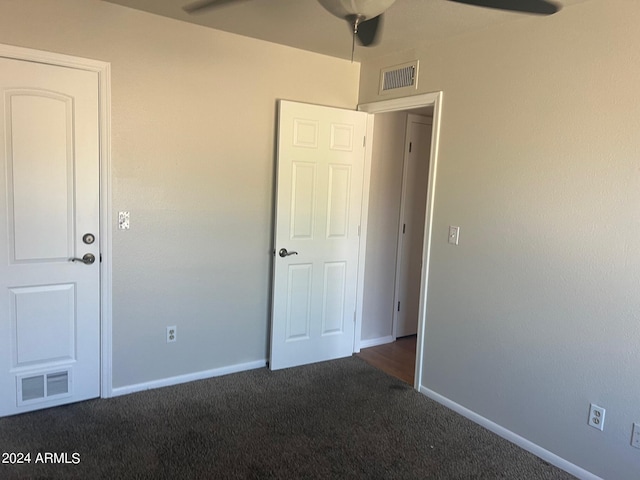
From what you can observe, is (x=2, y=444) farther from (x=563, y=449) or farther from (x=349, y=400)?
(x=563, y=449)

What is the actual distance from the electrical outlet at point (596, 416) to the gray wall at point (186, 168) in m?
2.24

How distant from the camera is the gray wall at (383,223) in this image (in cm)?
412

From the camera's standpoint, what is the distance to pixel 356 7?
5.06 feet

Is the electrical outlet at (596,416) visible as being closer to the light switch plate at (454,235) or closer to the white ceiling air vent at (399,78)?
the light switch plate at (454,235)

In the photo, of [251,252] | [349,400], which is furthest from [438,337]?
[251,252]

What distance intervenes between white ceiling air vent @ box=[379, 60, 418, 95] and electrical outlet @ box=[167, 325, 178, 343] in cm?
234

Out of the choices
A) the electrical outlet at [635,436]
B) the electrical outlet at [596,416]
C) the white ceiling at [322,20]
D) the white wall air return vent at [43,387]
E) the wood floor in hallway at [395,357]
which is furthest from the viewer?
the wood floor in hallway at [395,357]

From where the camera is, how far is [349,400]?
3.20 m

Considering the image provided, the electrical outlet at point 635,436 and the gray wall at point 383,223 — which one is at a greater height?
the gray wall at point 383,223

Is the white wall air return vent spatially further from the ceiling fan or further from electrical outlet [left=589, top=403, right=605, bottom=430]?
electrical outlet [left=589, top=403, right=605, bottom=430]

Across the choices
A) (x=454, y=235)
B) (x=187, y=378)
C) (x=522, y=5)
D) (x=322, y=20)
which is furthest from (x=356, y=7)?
(x=187, y=378)

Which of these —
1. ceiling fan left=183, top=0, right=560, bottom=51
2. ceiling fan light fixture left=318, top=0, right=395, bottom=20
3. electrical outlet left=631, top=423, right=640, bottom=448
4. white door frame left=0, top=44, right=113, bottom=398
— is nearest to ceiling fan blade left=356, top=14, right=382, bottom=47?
ceiling fan left=183, top=0, right=560, bottom=51

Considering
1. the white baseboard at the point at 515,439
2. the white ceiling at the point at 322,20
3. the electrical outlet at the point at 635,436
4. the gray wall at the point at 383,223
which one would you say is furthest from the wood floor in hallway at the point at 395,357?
the white ceiling at the point at 322,20

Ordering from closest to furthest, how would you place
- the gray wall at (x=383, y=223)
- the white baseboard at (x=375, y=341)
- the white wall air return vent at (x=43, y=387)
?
the white wall air return vent at (x=43, y=387) → the gray wall at (x=383, y=223) → the white baseboard at (x=375, y=341)
